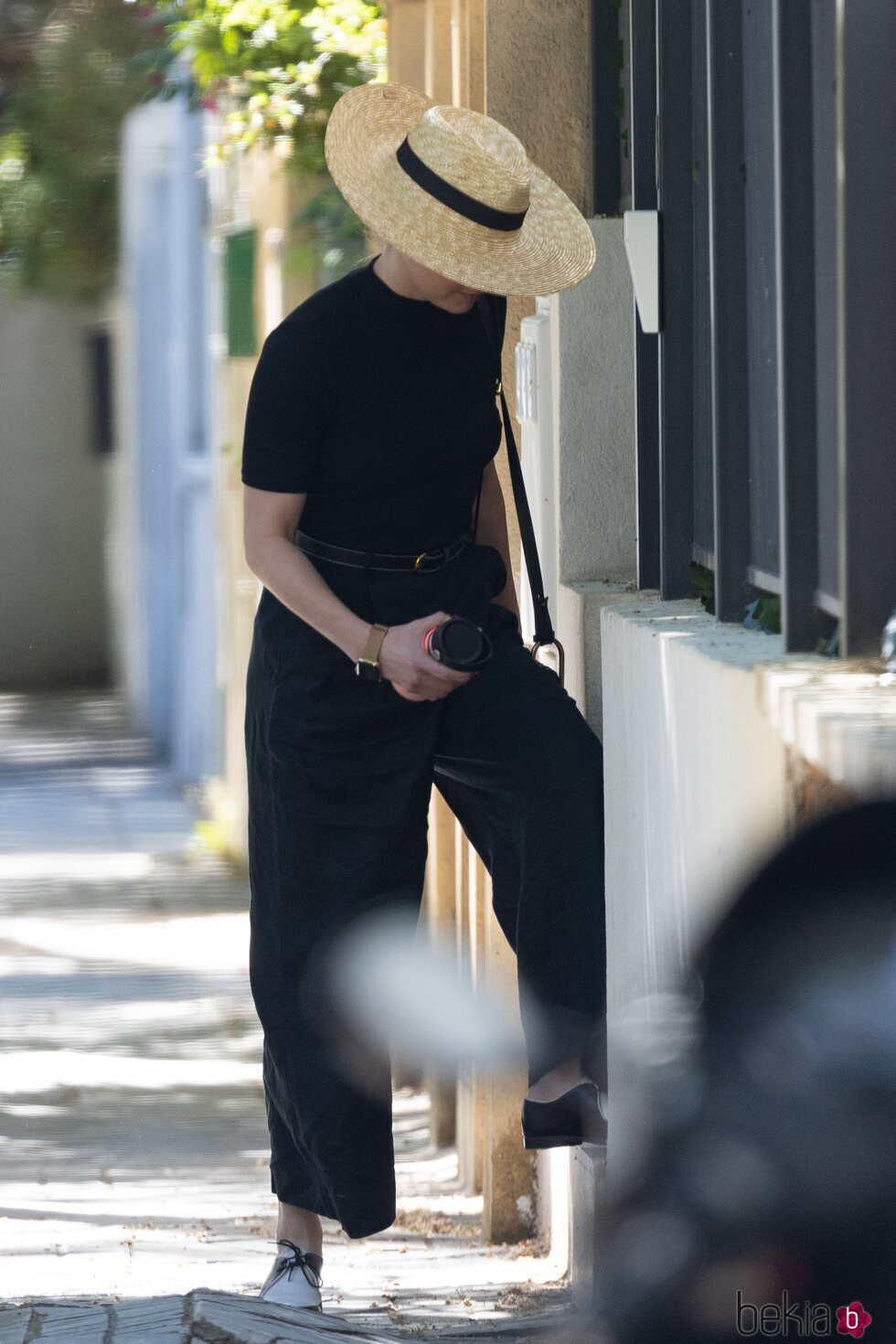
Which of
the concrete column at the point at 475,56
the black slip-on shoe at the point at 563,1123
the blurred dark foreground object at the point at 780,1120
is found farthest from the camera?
the concrete column at the point at 475,56

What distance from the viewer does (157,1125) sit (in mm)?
5715

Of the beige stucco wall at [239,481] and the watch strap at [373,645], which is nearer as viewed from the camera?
the watch strap at [373,645]

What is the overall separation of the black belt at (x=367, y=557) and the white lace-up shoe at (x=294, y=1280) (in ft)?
4.05

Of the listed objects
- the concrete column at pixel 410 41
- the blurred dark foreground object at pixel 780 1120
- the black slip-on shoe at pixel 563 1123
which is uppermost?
the concrete column at pixel 410 41

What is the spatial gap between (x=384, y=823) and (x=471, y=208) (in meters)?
1.02

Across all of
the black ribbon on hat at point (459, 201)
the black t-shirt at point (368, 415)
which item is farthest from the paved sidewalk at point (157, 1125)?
the black ribbon on hat at point (459, 201)

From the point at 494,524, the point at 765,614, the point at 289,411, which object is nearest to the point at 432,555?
the point at 494,524

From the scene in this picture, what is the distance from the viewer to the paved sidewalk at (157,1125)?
14.1 ft

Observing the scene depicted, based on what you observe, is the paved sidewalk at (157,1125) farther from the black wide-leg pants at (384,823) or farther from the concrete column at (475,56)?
the concrete column at (475,56)

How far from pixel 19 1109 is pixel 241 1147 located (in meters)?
0.67

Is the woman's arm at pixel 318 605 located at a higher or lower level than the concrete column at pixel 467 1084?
higher

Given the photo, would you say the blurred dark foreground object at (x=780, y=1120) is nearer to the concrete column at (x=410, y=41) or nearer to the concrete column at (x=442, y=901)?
the concrete column at (x=442, y=901)

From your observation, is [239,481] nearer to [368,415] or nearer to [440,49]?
[440,49]

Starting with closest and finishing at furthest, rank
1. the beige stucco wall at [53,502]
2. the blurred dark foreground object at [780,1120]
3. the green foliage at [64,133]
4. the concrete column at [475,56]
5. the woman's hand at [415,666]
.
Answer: the blurred dark foreground object at [780,1120], the woman's hand at [415,666], the concrete column at [475,56], the green foliage at [64,133], the beige stucco wall at [53,502]
